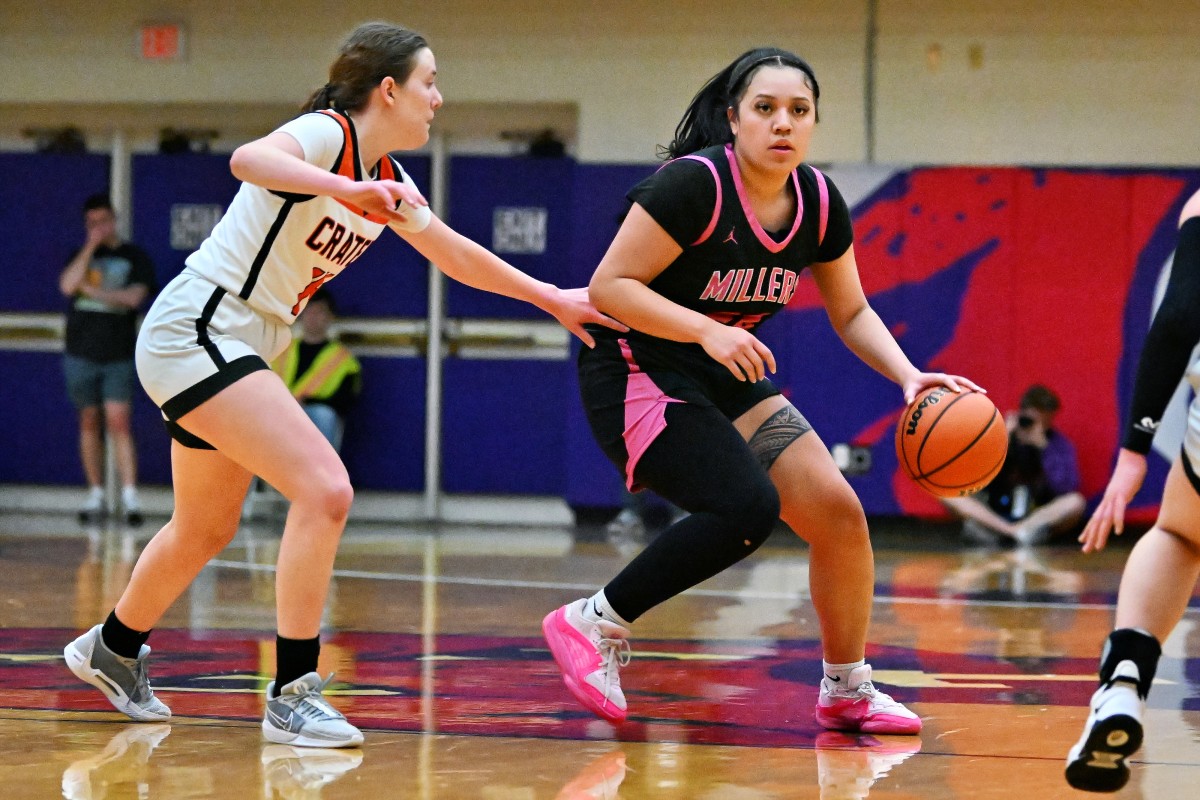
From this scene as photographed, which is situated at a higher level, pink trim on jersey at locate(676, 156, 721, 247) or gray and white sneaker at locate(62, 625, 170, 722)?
pink trim on jersey at locate(676, 156, 721, 247)

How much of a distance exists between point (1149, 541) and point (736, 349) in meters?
0.99

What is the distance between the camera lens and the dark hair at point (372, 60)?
11.9 feet

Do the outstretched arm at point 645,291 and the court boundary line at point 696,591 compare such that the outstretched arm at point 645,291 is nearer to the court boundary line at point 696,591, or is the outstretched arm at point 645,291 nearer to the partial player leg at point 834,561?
the partial player leg at point 834,561

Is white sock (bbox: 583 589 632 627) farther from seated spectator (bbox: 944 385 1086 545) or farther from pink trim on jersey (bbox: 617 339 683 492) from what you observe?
seated spectator (bbox: 944 385 1086 545)

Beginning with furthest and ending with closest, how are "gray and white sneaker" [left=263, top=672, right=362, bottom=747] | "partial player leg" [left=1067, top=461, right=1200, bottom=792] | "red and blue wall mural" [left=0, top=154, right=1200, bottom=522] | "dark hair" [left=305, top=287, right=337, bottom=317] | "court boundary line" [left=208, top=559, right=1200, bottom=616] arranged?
"dark hair" [left=305, top=287, right=337, bottom=317], "red and blue wall mural" [left=0, top=154, right=1200, bottom=522], "court boundary line" [left=208, top=559, right=1200, bottom=616], "gray and white sneaker" [left=263, top=672, right=362, bottom=747], "partial player leg" [left=1067, top=461, right=1200, bottom=792]

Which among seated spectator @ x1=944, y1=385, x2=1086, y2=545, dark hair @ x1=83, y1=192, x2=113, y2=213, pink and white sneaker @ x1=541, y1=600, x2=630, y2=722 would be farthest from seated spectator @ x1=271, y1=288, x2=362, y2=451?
pink and white sneaker @ x1=541, y1=600, x2=630, y2=722

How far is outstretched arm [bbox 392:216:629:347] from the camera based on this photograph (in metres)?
3.88

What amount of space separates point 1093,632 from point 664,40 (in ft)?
20.0

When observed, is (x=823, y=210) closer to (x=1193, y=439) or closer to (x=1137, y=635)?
(x=1193, y=439)

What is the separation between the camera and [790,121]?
143 inches

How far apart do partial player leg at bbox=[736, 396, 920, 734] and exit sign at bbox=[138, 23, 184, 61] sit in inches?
333

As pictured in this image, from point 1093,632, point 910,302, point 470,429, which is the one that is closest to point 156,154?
point 470,429

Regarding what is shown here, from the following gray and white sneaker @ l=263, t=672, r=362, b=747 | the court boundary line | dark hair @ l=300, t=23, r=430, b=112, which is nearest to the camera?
gray and white sneaker @ l=263, t=672, r=362, b=747

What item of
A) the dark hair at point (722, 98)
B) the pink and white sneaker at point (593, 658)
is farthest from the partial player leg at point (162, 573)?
the dark hair at point (722, 98)
